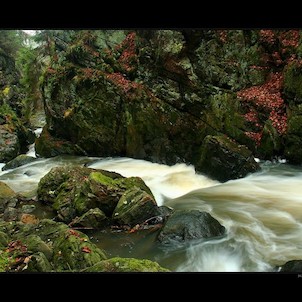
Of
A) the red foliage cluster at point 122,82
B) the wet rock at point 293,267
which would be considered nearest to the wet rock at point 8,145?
the red foliage cluster at point 122,82

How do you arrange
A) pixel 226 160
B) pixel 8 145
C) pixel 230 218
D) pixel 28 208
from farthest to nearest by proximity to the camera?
pixel 8 145
pixel 226 160
pixel 28 208
pixel 230 218

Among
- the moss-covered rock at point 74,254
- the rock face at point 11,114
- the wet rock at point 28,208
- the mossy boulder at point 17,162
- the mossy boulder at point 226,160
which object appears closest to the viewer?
the moss-covered rock at point 74,254

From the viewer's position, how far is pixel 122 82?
14.2 metres

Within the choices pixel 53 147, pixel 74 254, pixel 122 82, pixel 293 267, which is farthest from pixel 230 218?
pixel 53 147

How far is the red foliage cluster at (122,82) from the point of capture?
13820 mm

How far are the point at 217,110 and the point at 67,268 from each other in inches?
336

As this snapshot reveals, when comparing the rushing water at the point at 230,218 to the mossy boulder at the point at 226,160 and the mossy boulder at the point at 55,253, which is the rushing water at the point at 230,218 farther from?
the mossy boulder at the point at 55,253

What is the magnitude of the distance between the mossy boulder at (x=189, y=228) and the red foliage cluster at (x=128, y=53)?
9.14 metres

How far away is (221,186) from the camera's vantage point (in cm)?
940

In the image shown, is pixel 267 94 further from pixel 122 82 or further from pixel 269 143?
pixel 122 82

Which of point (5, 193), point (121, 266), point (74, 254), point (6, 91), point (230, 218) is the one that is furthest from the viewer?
point (6, 91)

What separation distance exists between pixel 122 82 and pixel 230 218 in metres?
8.66
